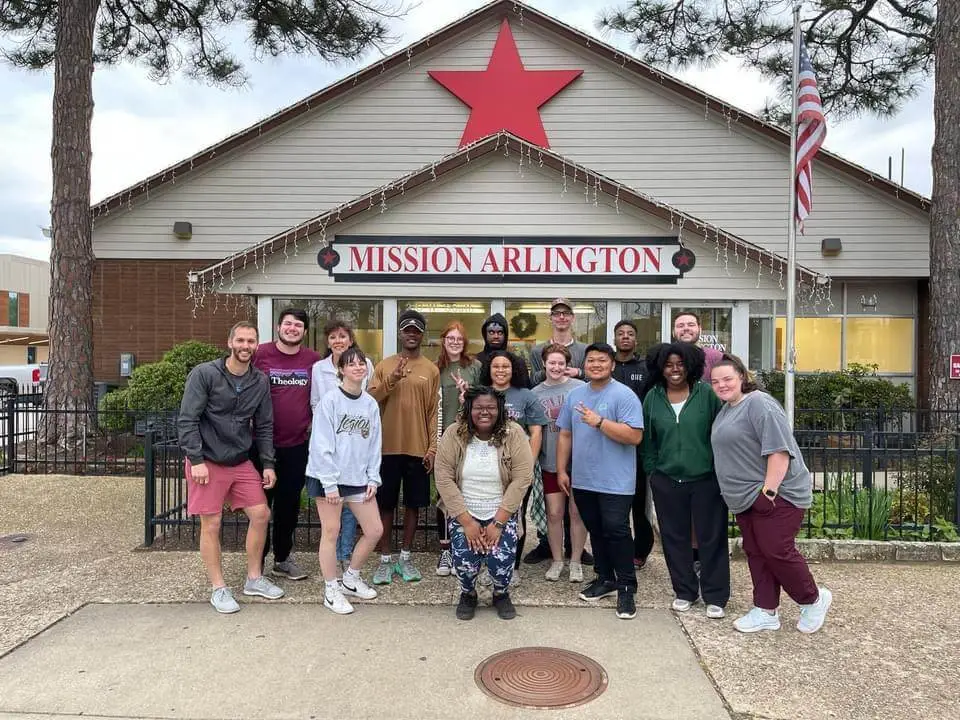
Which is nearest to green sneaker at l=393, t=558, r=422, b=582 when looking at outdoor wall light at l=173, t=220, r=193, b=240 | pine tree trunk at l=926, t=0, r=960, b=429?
pine tree trunk at l=926, t=0, r=960, b=429

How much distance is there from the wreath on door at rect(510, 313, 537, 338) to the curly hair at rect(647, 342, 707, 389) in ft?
19.0

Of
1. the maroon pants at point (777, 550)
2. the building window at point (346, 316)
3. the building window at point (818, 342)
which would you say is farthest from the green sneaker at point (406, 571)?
the building window at point (818, 342)

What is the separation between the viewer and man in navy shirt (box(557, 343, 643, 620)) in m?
4.25

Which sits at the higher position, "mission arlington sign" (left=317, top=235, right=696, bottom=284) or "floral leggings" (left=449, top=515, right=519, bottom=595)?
"mission arlington sign" (left=317, top=235, right=696, bottom=284)

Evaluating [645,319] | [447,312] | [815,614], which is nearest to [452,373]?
[815,614]

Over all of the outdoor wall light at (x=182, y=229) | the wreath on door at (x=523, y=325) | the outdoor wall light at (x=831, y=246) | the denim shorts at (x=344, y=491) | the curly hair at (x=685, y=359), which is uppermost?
the outdoor wall light at (x=182, y=229)

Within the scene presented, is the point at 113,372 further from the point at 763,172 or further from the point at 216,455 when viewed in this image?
the point at 763,172

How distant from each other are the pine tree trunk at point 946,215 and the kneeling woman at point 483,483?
830 cm

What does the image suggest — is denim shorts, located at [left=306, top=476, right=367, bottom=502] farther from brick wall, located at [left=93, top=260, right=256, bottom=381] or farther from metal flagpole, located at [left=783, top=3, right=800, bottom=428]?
brick wall, located at [left=93, top=260, right=256, bottom=381]

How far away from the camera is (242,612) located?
14.1 feet

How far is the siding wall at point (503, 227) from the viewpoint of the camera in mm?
9266

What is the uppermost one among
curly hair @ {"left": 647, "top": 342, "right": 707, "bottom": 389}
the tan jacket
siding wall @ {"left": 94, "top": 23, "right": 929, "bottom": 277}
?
siding wall @ {"left": 94, "top": 23, "right": 929, "bottom": 277}

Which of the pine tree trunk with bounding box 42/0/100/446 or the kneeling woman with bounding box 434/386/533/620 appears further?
the pine tree trunk with bounding box 42/0/100/446

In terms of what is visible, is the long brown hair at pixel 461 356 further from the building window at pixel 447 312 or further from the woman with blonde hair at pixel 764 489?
the building window at pixel 447 312
